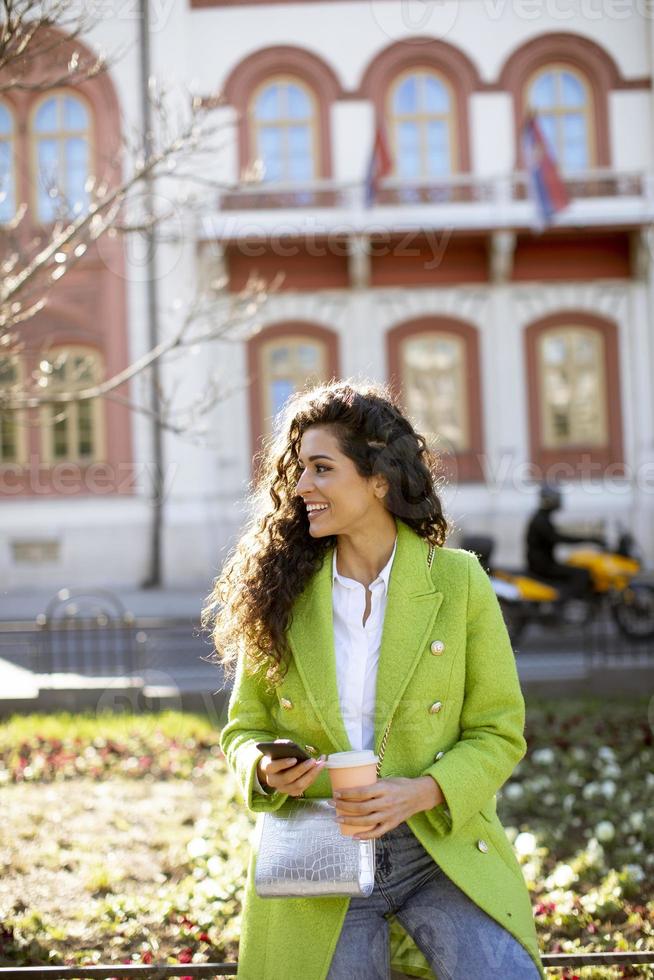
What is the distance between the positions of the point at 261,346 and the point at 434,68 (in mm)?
5547

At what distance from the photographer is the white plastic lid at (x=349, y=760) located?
2.32 m

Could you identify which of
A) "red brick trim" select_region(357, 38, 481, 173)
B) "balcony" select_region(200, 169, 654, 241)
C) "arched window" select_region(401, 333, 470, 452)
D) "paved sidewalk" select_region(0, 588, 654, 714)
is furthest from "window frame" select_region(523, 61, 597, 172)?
"paved sidewalk" select_region(0, 588, 654, 714)

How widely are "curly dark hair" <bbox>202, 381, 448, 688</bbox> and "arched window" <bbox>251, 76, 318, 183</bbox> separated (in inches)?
647

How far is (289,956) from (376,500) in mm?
1104

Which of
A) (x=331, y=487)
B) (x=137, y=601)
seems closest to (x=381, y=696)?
(x=331, y=487)

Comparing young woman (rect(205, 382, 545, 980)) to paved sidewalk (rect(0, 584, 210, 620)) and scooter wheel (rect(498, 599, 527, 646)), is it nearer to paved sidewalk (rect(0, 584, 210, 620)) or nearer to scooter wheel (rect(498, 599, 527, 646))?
scooter wheel (rect(498, 599, 527, 646))

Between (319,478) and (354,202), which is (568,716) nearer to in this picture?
(319,478)

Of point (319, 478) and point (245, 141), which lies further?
point (245, 141)

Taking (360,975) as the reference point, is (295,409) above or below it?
above

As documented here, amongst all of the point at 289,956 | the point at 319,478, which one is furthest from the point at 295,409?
the point at 289,956

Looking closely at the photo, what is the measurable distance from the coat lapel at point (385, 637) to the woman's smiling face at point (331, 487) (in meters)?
0.14

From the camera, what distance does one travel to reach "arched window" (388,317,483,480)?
18625mm

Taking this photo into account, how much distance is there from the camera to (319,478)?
2.73m

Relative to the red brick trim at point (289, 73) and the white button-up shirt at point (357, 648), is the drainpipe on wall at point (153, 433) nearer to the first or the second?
the red brick trim at point (289, 73)
